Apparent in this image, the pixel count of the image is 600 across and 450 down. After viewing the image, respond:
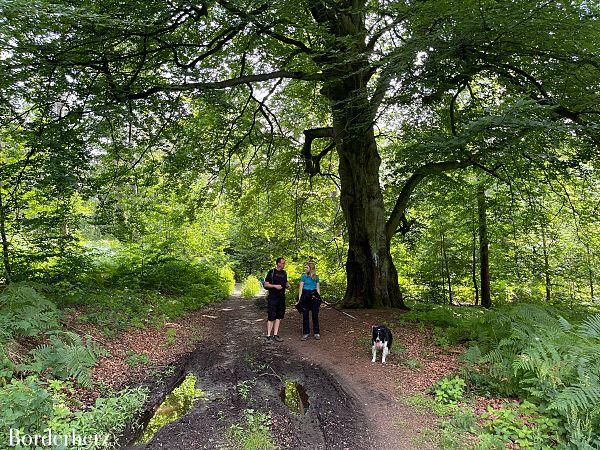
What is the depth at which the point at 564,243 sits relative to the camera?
548 inches

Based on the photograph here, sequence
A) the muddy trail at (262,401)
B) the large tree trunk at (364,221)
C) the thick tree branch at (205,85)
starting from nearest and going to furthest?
the muddy trail at (262,401) → the thick tree branch at (205,85) → the large tree trunk at (364,221)

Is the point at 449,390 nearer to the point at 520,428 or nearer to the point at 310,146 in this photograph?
the point at 520,428

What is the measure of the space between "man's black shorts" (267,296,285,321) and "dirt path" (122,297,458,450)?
0.59 meters

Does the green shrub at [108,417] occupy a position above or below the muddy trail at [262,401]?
above

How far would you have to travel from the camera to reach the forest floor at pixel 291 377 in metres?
4.16

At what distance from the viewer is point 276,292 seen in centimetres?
819

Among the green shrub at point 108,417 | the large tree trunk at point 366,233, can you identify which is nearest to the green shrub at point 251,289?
the large tree trunk at point 366,233

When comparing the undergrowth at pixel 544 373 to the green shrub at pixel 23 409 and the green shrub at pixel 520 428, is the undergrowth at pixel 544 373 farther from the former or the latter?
the green shrub at pixel 23 409

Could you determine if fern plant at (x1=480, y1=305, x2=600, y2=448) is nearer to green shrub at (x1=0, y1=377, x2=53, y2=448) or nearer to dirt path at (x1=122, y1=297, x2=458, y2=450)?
dirt path at (x1=122, y1=297, x2=458, y2=450)

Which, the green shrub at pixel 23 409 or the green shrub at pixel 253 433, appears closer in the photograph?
the green shrub at pixel 23 409

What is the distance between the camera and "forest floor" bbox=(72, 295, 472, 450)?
4160 mm

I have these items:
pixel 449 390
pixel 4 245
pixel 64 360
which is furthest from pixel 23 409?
pixel 4 245

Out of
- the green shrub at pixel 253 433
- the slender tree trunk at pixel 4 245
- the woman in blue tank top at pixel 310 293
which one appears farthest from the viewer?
the woman in blue tank top at pixel 310 293

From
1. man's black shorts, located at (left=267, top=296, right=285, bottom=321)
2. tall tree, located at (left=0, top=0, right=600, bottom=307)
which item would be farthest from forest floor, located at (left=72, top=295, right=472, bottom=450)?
tall tree, located at (left=0, top=0, right=600, bottom=307)
